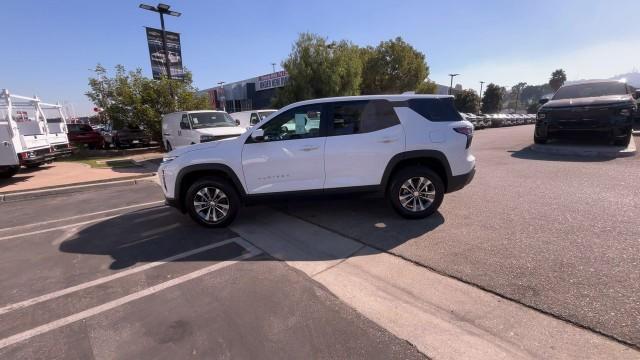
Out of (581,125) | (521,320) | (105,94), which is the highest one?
(105,94)

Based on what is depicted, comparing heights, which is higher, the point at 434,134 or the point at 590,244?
the point at 434,134

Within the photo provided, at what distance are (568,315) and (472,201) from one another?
299 cm

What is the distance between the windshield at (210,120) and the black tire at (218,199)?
688cm

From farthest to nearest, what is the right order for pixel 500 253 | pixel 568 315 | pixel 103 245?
pixel 103 245
pixel 500 253
pixel 568 315

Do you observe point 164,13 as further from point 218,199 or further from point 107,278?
point 107,278

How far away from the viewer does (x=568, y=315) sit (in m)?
2.43

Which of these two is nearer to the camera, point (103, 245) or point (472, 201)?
point (103, 245)

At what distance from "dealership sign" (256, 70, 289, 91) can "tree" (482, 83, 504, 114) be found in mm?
44080

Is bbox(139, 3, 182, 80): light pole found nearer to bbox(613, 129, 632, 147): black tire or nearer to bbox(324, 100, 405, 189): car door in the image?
bbox(324, 100, 405, 189): car door

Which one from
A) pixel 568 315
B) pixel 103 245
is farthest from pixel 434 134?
pixel 103 245

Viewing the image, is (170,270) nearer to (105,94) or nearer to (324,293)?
(324,293)

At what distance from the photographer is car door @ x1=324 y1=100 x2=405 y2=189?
174 inches

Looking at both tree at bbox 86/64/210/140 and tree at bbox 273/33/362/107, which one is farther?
tree at bbox 273/33/362/107

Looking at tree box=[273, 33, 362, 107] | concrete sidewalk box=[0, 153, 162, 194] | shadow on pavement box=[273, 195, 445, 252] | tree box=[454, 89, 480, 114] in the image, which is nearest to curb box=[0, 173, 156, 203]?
concrete sidewalk box=[0, 153, 162, 194]
